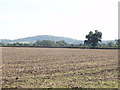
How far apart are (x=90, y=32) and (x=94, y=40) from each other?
16.6 feet

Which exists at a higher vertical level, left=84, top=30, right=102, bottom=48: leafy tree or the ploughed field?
left=84, top=30, right=102, bottom=48: leafy tree

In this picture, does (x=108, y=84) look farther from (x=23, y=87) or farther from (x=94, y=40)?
(x=94, y=40)

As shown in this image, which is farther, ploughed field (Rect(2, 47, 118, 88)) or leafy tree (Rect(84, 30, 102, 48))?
leafy tree (Rect(84, 30, 102, 48))

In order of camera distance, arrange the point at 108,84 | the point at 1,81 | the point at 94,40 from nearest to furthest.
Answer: the point at 108,84
the point at 1,81
the point at 94,40

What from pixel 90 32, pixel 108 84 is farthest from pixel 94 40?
pixel 108 84

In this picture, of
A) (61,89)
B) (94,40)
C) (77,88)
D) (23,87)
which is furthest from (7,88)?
(94,40)

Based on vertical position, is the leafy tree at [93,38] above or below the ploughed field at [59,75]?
above

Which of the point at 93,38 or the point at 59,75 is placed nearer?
the point at 59,75

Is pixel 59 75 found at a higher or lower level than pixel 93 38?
lower

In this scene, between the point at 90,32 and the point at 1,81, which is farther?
the point at 90,32

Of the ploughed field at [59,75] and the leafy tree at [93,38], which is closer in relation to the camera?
the ploughed field at [59,75]

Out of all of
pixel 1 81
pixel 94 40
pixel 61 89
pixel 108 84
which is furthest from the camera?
pixel 94 40

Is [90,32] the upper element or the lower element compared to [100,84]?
upper

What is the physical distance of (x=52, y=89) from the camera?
9984 mm
